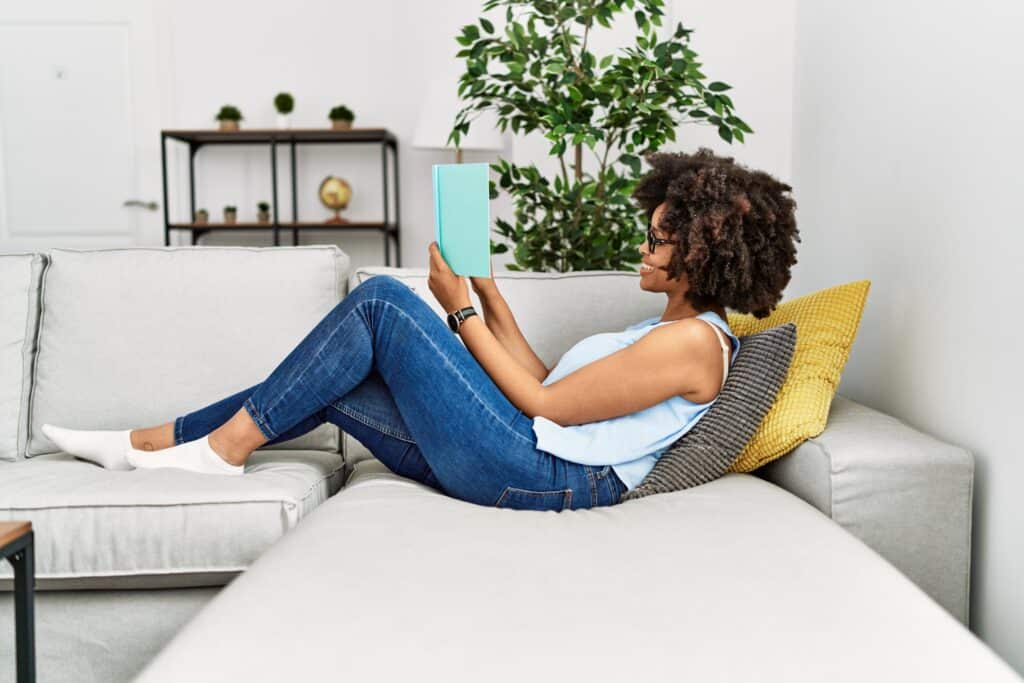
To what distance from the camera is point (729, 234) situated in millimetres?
1562

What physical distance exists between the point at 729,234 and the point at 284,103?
3.48m

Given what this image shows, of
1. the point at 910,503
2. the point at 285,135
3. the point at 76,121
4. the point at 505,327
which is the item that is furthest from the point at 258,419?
the point at 76,121

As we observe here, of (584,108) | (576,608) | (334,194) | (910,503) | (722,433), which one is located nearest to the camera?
(576,608)

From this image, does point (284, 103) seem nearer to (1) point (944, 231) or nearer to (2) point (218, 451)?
(2) point (218, 451)

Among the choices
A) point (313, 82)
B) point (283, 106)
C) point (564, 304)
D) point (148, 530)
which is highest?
point (313, 82)

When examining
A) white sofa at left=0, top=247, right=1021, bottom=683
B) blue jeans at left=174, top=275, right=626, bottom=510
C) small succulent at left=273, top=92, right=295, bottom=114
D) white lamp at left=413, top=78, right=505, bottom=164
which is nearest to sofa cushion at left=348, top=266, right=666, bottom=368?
white sofa at left=0, top=247, right=1021, bottom=683

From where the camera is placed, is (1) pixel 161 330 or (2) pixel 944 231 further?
(1) pixel 161 330

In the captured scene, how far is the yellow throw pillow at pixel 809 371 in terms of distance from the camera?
61.1 inches

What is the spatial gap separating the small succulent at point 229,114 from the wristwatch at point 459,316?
332cm

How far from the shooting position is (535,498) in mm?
1519

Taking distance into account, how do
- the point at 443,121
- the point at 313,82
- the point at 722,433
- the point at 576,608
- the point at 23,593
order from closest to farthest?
1. the point at 576,608
2. the point at 23,593
3. the point at 722,433
4. the point at 443,121
5. the point at 313,82

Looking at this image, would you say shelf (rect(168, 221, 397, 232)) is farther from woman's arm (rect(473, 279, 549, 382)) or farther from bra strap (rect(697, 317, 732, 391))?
bra strap (rect(697, 317, 732, 391))

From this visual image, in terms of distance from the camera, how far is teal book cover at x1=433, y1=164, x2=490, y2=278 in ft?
4.93

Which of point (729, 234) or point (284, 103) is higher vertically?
point (284, 103)
